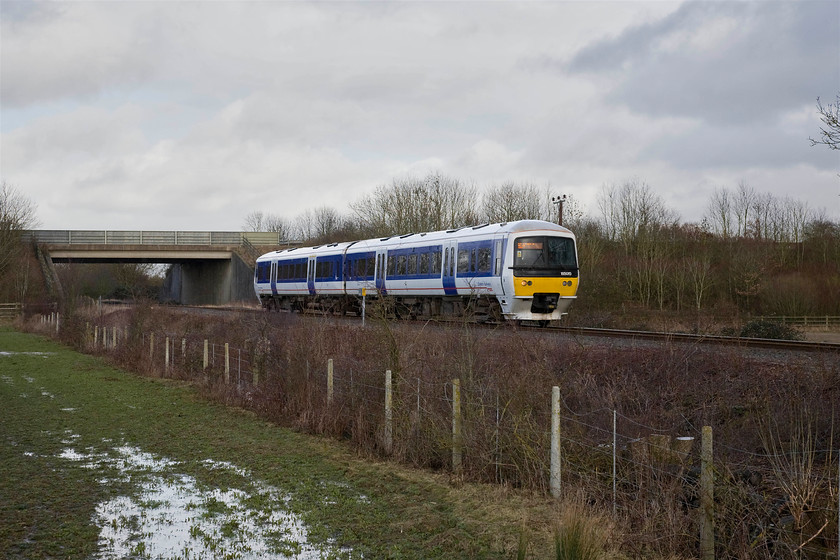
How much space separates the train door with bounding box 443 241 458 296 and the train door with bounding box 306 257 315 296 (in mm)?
11588

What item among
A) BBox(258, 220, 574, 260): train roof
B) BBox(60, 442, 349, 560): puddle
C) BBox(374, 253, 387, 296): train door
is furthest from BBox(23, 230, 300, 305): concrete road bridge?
BBox(60, 442, 349, 560): puddle

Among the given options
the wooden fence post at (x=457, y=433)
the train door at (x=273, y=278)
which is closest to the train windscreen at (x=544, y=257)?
the wooden fence post at (x=457, y=433)

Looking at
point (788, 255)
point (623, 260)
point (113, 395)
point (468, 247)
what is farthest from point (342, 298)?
point (788, 255)

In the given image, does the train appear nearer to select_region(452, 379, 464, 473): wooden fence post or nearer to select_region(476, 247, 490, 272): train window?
select_region(476, 247, 490, 272): train window

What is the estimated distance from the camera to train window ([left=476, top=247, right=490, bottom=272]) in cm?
2419

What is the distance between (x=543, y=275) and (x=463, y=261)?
2.88 metres

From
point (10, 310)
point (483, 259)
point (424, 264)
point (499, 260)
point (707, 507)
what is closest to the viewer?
point (707, 507)

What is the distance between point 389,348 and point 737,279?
121ft

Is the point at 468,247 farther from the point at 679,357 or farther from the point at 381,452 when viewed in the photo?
the point at 381,452

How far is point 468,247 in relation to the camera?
25250 mm

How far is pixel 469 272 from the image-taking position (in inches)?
982

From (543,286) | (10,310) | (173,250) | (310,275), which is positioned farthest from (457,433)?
(173,250)

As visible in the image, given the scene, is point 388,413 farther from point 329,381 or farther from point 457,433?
point 329,381

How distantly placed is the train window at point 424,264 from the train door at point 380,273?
288 centimetres
